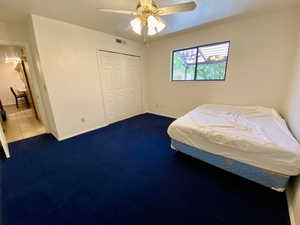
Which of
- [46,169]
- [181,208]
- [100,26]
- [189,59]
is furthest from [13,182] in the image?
[189,59]

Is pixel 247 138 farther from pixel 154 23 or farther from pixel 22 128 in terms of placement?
pixel 22 128

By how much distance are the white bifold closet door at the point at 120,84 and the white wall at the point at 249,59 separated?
1.30 m

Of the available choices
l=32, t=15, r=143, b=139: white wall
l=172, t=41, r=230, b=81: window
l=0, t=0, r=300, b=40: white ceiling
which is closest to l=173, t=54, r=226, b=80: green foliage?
l=172, t=41, r=230, b=81: window

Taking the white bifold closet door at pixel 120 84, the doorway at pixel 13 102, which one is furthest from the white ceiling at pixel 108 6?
the doorway at pixel 13 102

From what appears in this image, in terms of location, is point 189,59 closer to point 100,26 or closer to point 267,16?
point 267,16

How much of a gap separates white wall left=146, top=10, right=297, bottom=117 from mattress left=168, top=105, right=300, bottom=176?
1.78 ft

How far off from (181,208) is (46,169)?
2.01 meters

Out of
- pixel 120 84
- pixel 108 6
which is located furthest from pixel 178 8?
pixel 120 84

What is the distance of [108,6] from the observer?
2027 millimetres

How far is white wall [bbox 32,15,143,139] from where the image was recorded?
2.44m

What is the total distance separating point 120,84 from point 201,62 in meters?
2.38

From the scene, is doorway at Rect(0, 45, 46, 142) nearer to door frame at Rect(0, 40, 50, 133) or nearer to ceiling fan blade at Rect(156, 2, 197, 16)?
door frame at Rect(0, 40, 50, 133)

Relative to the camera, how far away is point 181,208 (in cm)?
134

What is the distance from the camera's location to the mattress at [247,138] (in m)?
1.29
